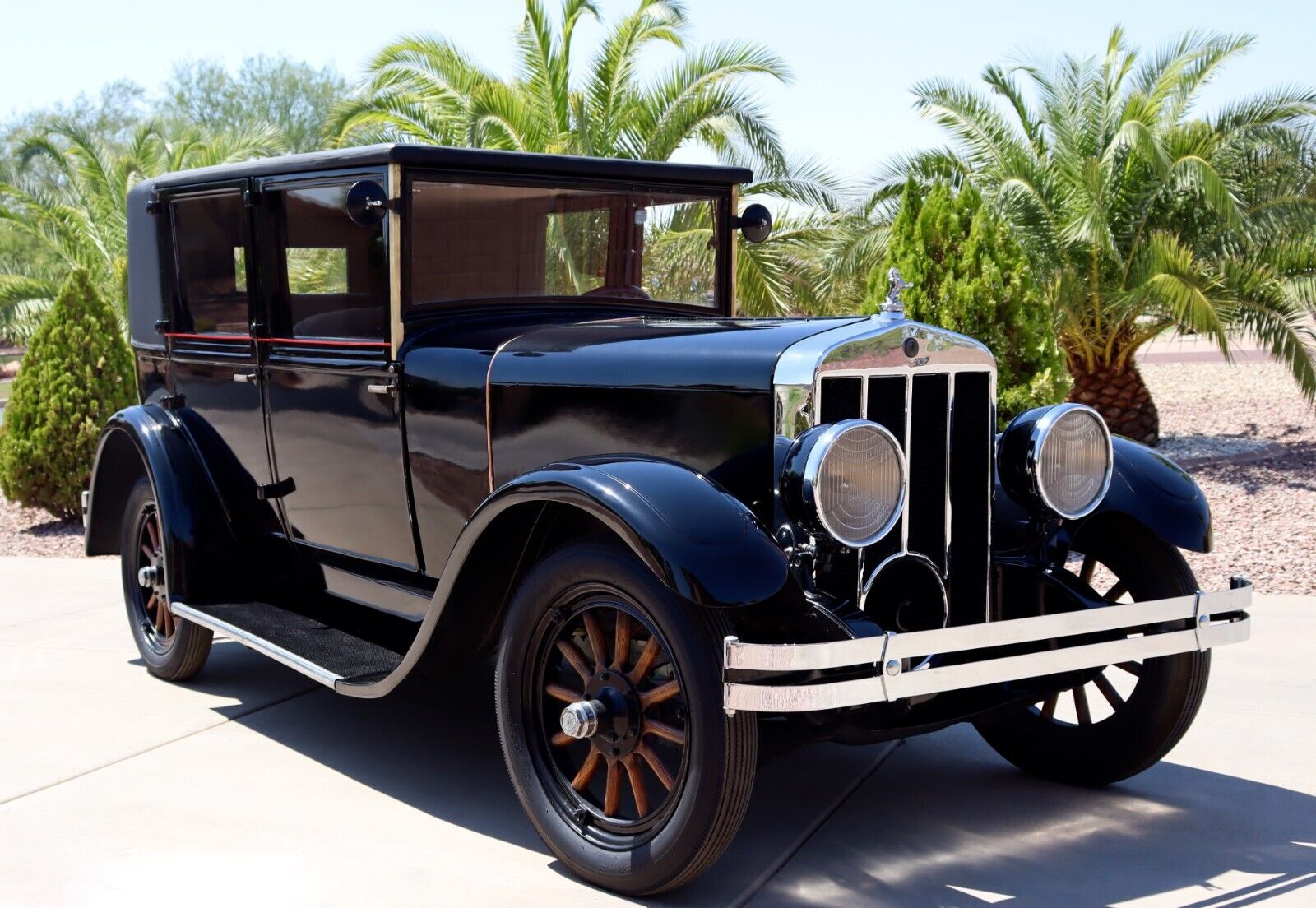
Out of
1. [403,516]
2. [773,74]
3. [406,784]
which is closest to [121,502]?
[403,516]

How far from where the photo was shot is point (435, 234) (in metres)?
4.05

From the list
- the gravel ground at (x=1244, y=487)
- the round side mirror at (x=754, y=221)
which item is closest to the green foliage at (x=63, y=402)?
the gravel ground at (x=1244, y=487)

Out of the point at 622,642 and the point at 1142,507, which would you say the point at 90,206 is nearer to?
the point at 622,642

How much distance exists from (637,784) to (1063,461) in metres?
1.35

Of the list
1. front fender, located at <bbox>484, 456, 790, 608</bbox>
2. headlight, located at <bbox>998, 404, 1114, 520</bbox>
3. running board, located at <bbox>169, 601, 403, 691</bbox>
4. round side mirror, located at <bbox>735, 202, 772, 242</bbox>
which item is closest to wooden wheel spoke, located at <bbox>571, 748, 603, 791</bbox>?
front fender, located at <bbox>484, 456, 790, 608</bbox>

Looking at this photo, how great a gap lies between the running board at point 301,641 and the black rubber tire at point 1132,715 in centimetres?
166

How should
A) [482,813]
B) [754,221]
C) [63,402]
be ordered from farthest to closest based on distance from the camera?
[63,402] → [754,221] → [482,813]

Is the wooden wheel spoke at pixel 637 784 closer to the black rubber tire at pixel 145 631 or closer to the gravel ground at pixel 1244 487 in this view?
the black rubber tire at pixel 145 631

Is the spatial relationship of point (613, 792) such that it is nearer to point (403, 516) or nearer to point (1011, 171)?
point (403, 516)

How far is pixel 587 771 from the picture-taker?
10.6ft

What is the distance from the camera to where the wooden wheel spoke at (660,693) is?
118 inches

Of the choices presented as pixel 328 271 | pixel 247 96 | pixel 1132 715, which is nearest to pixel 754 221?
pixel 328 271

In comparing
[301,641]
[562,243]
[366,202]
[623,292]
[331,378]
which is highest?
[366,202]

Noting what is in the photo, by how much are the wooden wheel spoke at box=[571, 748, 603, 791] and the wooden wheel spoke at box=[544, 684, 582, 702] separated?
0.41ft
